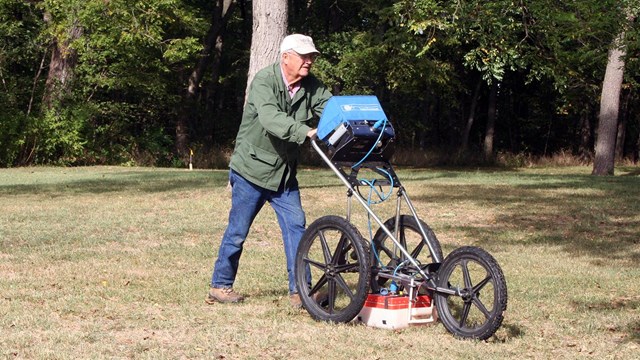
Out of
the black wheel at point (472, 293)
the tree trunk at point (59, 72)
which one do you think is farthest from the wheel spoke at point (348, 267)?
the tree trunk at point (59, 72)

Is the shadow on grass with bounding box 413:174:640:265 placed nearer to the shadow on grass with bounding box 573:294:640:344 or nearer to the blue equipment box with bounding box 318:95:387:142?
the shadow on grass with bounding box 573:294:640:344

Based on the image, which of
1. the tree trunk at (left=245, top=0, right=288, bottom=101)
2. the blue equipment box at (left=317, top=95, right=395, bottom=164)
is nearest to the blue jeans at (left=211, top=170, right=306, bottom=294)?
the blue equipment box at (left=317, top=95, right=395, bottom=164)

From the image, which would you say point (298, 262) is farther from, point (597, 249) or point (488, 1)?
point (488, 1)

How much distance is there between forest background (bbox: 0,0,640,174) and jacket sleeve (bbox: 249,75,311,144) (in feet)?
40.2

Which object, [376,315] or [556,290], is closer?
[376,315]

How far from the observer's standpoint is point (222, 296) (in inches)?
324

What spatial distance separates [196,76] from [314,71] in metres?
8.32

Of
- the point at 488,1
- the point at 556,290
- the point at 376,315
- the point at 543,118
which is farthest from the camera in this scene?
the point at 543,118

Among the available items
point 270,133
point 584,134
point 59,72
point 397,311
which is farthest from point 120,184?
point 584,134

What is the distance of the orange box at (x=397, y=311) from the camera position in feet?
23.6

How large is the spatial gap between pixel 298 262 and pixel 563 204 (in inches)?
434

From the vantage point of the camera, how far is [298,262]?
7762mm

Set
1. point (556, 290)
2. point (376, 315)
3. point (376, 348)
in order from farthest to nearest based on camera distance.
A: 1. point (556, 290)
2. point (376, 315)
3. point (376, 348)

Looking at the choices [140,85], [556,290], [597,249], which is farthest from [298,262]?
[140,85]
